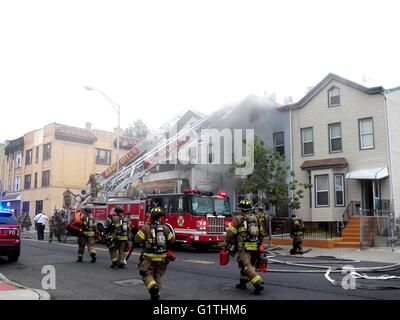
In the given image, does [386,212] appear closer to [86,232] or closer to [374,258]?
[374,258]

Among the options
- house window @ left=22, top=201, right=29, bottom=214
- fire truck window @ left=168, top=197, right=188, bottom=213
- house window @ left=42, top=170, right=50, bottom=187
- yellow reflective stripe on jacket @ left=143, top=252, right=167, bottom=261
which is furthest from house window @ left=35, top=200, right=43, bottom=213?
yellow reflective stripe on jacket @ left=143, top=252, right=167, bottom=261

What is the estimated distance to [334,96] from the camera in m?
22.5

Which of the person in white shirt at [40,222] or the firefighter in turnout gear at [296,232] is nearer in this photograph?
the firefighter in turnout gear at [296,232]

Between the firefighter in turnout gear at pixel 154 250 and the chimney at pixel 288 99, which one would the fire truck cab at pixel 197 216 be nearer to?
the firefighter in turnout gear at pixel 154 250

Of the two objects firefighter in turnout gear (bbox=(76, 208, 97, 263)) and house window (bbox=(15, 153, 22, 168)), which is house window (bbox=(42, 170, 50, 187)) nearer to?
house window (bbox=(15, 153, 22, 168))

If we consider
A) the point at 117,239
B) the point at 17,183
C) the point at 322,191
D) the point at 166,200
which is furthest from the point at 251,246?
the point at 17,183

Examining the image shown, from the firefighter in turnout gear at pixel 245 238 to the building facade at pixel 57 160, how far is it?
34.4m

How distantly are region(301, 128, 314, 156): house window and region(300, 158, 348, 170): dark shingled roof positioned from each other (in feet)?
2.29

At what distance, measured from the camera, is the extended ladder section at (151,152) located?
76.2 ft

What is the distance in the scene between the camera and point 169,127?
27906mm

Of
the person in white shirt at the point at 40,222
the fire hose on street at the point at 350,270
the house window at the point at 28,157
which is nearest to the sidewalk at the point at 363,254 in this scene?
the fire hose on street at the point at 350,270

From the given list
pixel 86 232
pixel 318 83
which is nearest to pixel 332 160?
pixel 318 83

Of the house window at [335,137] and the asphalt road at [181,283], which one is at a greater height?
the house window at [335,137]

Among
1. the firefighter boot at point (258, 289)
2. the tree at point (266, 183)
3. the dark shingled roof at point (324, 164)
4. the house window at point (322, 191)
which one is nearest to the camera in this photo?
the firefighter boot at point (258, 289)
